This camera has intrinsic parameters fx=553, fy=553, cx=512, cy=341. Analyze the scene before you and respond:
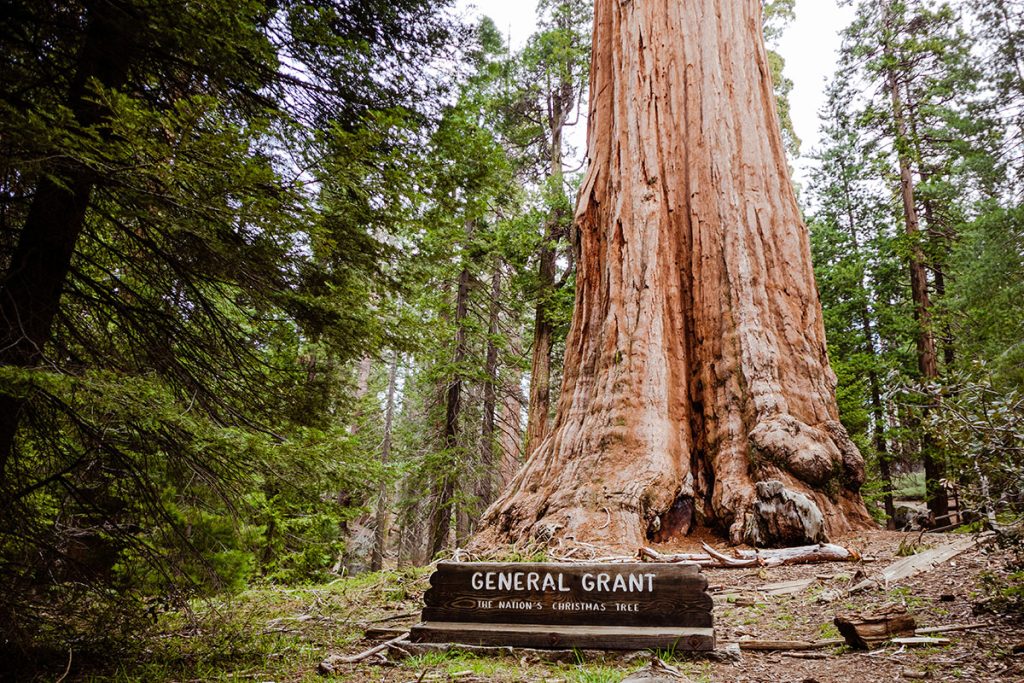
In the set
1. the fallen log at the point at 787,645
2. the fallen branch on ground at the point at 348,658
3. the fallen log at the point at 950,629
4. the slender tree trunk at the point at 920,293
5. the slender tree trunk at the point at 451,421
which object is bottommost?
the fallen branch on ground at the point at 348,658

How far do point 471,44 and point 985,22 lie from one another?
1775 cm

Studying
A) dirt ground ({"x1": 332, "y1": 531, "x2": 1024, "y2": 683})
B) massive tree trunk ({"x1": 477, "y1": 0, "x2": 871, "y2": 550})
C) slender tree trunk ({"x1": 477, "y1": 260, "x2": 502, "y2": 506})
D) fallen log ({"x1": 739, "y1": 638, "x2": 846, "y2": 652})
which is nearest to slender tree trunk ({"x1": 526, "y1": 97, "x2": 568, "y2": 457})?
slender tree trunk ({"x1": 477, "y1": 260, "x2": 502, "y2": 506})

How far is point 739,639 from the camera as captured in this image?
163 inches

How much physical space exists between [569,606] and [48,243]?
467 cm

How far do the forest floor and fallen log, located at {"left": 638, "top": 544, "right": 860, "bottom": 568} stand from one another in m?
0.10

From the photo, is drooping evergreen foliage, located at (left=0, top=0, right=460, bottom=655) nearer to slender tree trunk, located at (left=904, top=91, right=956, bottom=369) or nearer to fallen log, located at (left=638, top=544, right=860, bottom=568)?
fallen log, located at (left=638, top=544, right=860, bottom=568)

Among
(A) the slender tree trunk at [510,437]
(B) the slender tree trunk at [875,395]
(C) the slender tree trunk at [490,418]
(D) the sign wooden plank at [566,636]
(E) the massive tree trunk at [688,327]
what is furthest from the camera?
(B) the slender tree trunk at [875,395]

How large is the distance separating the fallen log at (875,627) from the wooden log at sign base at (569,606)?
915mm

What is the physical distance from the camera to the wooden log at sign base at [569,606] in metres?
3.79

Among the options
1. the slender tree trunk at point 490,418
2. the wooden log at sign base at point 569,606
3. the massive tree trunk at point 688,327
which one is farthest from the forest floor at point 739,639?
the slender tree trunk at point 490,418

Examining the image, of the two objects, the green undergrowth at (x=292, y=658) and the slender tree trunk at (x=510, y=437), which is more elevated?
the slender tree trunk at (x=510, y=437)

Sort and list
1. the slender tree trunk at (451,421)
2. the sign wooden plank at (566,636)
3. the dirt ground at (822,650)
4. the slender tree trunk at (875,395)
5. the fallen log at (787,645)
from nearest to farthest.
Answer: the dirt ground at (822,650)
the sign wooden plank at (566,636)
the fallen log at (787,645)
the slender tree trunk at (451,421)
the slender tree trunk at (875,395)

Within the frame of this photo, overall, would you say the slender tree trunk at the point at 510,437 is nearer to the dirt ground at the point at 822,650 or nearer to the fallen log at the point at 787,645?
the dirt ground at the point at 822,650

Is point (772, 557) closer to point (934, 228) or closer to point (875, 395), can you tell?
point (934, 228)
